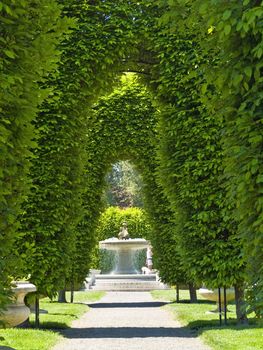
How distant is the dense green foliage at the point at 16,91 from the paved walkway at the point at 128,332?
4072mm

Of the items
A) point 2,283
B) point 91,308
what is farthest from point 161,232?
point 2,283

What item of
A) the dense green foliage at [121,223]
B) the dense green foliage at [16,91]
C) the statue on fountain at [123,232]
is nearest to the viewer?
the dense green foliage at [16,91]

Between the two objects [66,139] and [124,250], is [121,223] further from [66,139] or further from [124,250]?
[66,139]

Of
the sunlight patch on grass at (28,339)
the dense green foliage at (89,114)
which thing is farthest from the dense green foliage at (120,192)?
the sunlight patch on grass at (28,339)

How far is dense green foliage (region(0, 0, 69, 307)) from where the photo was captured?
5.38m

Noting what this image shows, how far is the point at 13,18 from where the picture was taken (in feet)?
18.4

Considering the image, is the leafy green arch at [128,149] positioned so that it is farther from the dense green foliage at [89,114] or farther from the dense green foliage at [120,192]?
the dense green foliage at [120,192]

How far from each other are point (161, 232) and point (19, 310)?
849cm

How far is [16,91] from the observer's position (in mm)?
5621

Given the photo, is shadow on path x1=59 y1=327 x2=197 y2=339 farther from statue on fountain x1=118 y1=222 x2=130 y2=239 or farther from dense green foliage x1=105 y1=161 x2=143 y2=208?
dense green foliage x1=105 y1=161 x2=143 y2=208

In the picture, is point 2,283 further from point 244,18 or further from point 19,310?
point 19,310

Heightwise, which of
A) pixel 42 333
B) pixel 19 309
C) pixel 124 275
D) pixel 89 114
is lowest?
pixel 124 275

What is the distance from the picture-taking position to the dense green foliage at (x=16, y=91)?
17.7 ft

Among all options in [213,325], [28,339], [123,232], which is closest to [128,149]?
[213,325]
